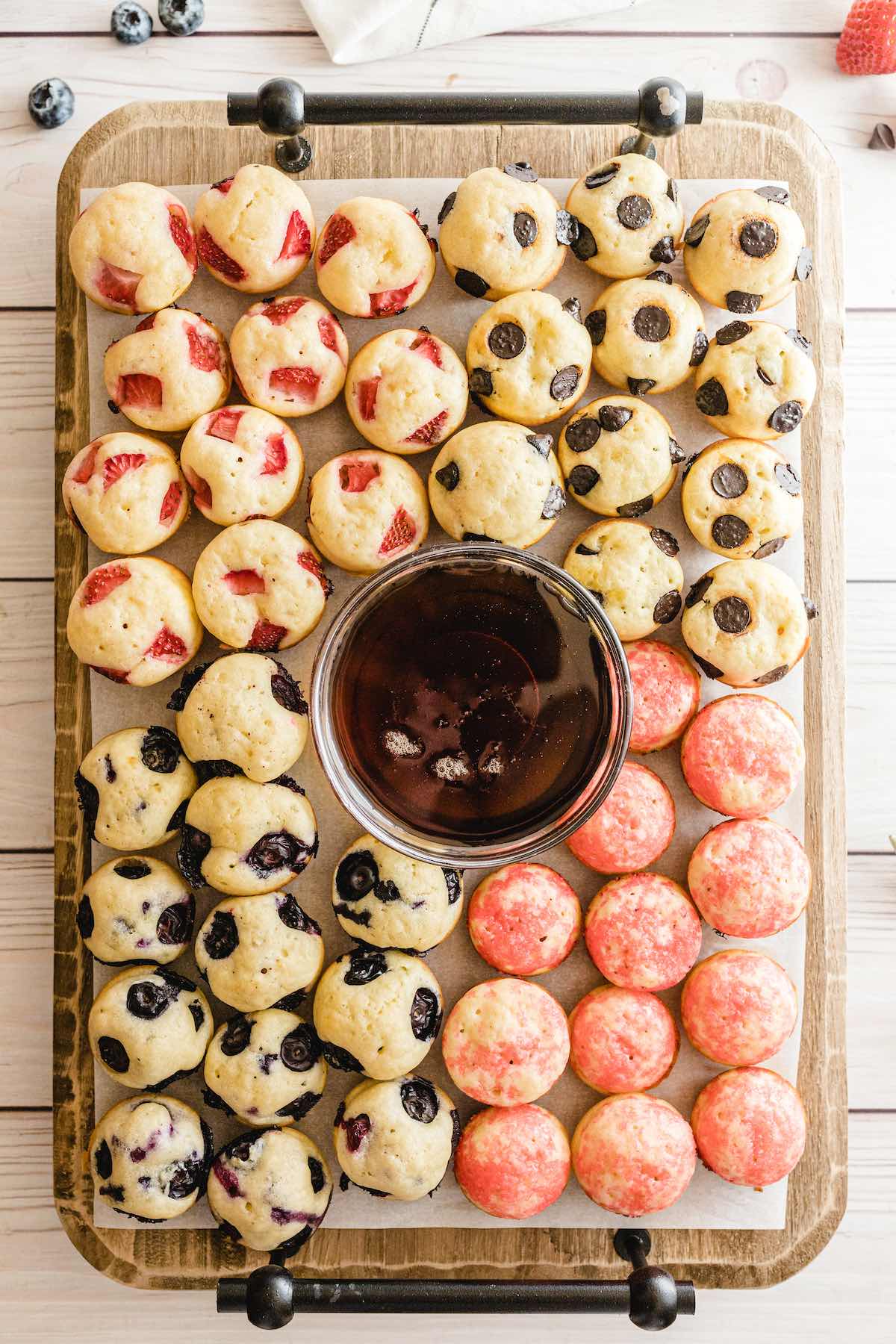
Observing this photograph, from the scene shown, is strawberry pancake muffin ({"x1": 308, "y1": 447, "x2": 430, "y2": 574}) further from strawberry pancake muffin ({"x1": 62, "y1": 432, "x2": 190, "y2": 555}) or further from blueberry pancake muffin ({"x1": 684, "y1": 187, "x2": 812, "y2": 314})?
blueberry pancake muffin ({"x1": 684, "y1": 187, "x2": 812, "y2": 314})

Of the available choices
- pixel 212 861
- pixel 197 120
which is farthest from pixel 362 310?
pixel 212 861

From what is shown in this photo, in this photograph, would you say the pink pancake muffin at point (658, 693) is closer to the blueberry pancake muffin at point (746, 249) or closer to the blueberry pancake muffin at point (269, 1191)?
the blueberry pancake muffin at point (746, 249)

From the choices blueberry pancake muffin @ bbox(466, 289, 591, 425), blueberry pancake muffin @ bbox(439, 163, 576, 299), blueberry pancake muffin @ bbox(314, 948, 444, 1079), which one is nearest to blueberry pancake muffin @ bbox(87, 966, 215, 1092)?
blueberry pancake muffin @ bbox(314, 948, 444, 1079)

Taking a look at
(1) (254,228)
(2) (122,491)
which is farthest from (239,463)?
(1) (254,228)

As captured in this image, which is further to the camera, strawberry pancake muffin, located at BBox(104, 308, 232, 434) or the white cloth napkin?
the white cloth napkin

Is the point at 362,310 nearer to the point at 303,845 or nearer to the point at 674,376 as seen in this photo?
the point at 674,376

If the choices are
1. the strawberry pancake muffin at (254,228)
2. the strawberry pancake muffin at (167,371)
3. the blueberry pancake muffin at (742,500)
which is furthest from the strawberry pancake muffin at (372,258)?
the blueberry pancake muffin at (742,500)
